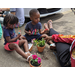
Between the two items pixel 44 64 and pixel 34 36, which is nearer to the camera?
pixel 44 64

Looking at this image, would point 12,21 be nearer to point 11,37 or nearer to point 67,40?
point 11,37

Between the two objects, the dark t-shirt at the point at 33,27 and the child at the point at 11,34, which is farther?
the dark t-shirt at the point at 33,27

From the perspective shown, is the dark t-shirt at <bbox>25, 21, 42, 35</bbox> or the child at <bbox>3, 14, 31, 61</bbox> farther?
the dark t-shirt at <bbox>25, 21, 42, 35</bbox>

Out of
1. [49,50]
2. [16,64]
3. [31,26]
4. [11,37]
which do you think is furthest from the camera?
[31,26]

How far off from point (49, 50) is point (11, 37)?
1.06 m

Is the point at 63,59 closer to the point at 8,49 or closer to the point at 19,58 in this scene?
the point at 19,58

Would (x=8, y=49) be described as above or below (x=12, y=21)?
below

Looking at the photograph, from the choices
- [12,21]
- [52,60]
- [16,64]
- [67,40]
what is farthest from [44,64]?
[12,21]

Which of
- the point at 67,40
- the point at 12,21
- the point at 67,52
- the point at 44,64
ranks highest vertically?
the point at 12,21

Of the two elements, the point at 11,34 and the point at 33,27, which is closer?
the point at 11,34

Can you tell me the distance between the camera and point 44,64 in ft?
6.53

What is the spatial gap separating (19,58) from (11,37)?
1.84ft

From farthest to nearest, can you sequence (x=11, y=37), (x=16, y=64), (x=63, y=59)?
(x=11, y=37), (x=16, y=64), (x=63, y=59)

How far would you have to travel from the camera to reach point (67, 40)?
212 centimetres
